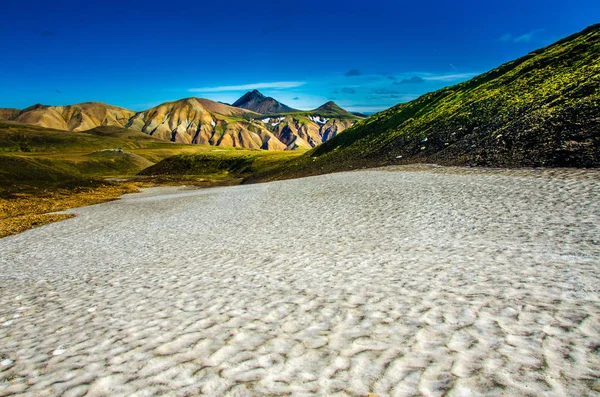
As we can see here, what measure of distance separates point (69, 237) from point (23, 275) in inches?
449

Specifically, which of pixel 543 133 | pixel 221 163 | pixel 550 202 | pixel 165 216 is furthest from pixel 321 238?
pixel 221 163

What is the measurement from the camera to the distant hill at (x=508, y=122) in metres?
32.8

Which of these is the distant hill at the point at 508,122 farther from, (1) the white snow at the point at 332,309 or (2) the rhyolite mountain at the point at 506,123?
(1) the white snow at the point at 332,309

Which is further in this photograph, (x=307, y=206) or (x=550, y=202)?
(x=307, y=206)

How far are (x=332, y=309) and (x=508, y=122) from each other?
4434 cm

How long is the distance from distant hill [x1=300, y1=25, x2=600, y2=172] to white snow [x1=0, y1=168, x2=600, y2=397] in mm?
15052

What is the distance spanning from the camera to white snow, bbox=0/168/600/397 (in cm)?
565

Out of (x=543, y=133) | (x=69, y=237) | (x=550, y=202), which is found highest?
(x=543, y=133)

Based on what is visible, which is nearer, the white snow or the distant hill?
the white snow

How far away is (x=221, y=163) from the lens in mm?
151500

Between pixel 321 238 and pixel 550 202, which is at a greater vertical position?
pixel 550 202

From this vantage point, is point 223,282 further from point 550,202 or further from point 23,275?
point 550,202

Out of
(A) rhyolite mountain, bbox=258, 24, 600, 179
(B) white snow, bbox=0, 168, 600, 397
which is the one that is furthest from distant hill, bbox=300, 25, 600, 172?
(B) white snow, bbox=0, 168, 600, 397

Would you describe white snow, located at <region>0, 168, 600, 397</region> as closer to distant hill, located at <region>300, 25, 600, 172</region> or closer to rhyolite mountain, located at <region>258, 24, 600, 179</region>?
rhyolite mountain, located at <region>258, 24, 600, 179</region>
